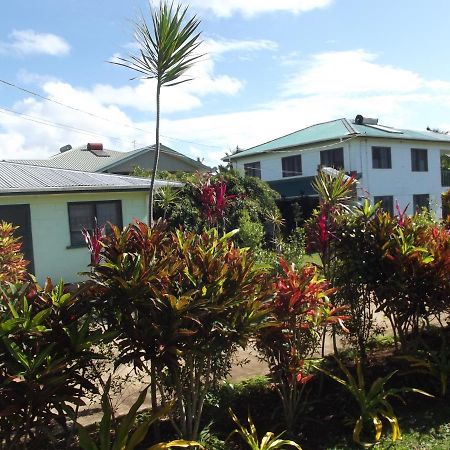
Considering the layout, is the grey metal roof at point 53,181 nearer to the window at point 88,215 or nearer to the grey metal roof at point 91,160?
the window at point 88,215

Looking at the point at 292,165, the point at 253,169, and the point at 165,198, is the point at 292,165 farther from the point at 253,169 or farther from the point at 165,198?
the point at 165,198

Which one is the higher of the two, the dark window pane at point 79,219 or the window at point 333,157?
the window at point 333,157

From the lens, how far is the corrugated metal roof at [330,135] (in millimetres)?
25453

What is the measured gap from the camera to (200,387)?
388 centimetres

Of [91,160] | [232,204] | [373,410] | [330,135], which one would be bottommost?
[373,410]

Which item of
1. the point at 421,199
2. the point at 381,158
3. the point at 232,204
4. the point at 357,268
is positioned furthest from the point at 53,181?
the point at 421,199

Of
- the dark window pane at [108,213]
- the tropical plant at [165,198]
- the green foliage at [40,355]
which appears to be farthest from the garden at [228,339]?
the tropical plant at [165,198]

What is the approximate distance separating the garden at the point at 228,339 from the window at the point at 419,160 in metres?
24.0

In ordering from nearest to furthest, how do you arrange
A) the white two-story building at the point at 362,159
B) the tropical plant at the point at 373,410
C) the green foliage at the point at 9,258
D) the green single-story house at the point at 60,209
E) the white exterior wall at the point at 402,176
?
the tropical plant at the point at 373,410, the green foliage at the point at 9,258, the green single-story house at the point at 60,209, the white two-story building at the point at 362,159, the white exterior wall at the point at 402,176

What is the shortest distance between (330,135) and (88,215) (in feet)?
49.8

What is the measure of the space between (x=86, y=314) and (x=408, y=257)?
3090 millimetres

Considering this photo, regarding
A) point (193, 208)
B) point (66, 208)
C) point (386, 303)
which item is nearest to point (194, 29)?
point (386, 303)

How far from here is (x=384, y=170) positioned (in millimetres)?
26219

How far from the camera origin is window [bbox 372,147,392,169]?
25803 mm
